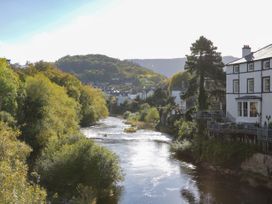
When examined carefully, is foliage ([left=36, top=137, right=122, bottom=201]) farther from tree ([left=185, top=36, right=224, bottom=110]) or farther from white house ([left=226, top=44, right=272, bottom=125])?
tree ([left=185, top=36, right=224, bottom=110])

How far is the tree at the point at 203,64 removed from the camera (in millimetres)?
56750

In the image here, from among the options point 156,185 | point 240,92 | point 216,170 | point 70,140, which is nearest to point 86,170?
point 70,140

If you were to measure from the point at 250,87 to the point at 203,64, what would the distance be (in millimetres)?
10364

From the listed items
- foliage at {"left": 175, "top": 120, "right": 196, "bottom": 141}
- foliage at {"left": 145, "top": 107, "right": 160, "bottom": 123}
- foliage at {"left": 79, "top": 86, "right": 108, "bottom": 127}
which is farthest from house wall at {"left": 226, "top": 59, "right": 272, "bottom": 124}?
foliage at {"left": 145, "top": 107, "right": 160, "bottom": 123}

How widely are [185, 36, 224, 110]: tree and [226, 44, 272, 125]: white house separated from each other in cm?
470

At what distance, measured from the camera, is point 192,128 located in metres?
57.6

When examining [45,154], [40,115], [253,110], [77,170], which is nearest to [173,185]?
[77,170]

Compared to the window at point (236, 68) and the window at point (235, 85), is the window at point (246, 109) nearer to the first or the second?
the window at point (235, 85)

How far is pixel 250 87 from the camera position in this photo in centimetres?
4784

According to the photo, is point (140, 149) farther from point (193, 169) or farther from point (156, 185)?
point (156, 185)

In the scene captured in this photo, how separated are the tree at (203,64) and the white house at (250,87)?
4.70m

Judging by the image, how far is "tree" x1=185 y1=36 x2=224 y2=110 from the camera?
186 feet

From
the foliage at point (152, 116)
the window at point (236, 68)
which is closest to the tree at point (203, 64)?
the window at point (236, 68)

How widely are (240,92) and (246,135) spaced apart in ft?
25.3
